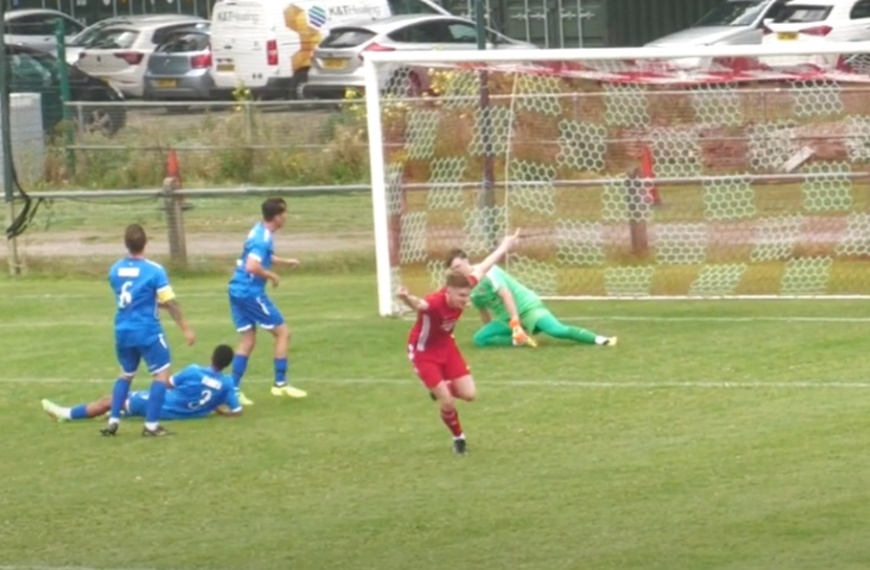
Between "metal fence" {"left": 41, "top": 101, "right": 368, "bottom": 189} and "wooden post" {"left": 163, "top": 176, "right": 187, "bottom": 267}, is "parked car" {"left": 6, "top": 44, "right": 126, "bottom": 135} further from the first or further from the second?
"wooden post" {"left": 163, "top": 176, "right": 187, "bottom": 267}

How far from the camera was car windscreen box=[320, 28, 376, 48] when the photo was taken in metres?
35.0

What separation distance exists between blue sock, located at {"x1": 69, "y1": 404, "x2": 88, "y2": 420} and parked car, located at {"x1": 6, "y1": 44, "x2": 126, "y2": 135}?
40.7ft

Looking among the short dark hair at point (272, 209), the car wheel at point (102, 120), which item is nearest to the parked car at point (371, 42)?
the car wheel at point (102, 120)

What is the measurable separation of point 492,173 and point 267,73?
15.6 meters

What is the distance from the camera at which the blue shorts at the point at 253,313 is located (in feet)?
50.2

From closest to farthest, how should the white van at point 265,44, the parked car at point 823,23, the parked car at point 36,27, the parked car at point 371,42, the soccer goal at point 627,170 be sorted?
the soccer goal at point 627,170, the parked car at point 823,23, the parked car at point 371,42, the white van at point 265,44, the parked car at point 36,27

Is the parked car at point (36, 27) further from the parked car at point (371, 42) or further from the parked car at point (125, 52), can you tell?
the parked car at point (371, 42)

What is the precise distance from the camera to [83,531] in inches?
445

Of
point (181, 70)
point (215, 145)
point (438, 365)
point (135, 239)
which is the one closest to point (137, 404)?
point (135, 239)

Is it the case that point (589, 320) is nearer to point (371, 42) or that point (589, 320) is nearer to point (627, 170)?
point (627, 170)

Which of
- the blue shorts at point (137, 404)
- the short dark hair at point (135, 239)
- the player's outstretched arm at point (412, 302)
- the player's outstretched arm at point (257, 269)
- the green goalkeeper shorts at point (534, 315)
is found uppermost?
the short dark hair at point (135, 239)

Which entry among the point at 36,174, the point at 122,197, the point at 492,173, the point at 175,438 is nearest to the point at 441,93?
the point at 492,173

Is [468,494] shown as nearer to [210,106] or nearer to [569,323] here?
[569,323]

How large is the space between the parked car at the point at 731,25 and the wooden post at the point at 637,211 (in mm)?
13561
